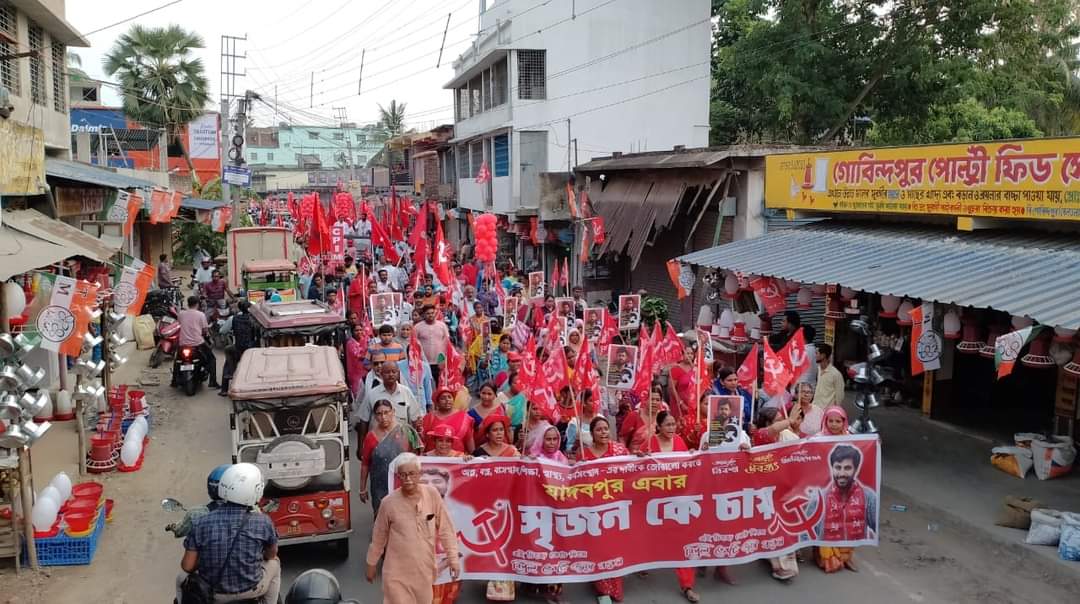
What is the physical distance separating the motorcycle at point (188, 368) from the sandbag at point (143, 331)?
10.4 ft

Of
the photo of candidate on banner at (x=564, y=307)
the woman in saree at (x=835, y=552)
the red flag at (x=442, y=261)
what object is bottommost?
the woman in saree at (x=835, y=552)

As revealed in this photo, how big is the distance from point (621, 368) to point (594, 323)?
151 inches

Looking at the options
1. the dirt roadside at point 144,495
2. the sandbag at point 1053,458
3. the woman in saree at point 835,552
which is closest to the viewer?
the dirt roadside at point 144,495

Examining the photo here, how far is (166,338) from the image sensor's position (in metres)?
17.4

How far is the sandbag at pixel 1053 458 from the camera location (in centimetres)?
1029

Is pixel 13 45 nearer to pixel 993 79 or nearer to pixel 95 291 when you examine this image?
pixel 95 291

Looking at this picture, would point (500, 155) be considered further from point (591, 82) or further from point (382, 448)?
point (382, 448)

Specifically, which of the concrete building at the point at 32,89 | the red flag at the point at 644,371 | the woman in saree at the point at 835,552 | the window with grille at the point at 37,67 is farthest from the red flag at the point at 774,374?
the window with grille at the point at 37,67

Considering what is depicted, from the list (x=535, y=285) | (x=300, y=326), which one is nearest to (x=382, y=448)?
(x=300, y=326)

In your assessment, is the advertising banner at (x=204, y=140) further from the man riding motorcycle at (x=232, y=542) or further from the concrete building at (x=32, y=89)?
the man riding motorcycle at (x=232, y=542)

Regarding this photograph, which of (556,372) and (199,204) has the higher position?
(199,204)

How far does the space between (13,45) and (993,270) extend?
52.3ft

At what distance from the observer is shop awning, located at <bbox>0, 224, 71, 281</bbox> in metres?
8.98

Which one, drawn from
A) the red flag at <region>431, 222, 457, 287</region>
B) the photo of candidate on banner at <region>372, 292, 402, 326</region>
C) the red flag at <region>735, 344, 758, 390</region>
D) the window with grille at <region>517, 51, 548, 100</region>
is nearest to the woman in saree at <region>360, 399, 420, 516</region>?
the red flag at <region>735, 344, 758, 390</region>
